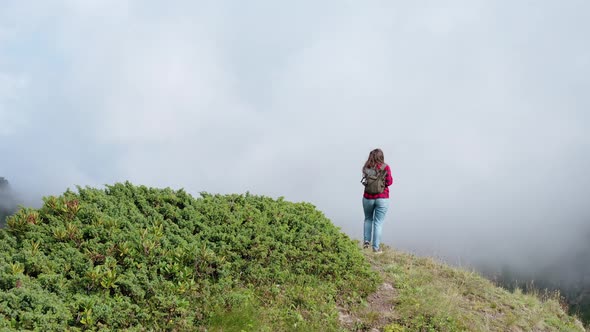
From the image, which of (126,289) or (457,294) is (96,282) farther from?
(457,294)

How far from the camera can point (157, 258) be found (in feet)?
25.1

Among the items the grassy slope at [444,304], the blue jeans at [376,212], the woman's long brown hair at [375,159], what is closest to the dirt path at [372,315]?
the grassy slope at [444,304]

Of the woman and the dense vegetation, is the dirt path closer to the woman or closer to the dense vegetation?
the dense vegetation

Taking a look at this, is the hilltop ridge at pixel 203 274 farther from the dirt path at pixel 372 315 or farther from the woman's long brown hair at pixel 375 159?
the woman's long brown hair at pixel 375 159

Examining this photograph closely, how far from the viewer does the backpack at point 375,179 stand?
41.9ft

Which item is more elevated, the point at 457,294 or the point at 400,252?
the point at 400,252

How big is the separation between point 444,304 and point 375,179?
410 centimetres

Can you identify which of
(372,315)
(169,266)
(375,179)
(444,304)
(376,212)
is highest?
(375,179)

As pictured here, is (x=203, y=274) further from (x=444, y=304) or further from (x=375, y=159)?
(x=375, y=159)

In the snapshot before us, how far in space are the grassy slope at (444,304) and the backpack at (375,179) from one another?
1.64 m

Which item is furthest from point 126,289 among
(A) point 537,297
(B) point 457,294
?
(A) point 537,297

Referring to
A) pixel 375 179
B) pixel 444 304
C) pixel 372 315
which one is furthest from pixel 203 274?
pixel 375 179

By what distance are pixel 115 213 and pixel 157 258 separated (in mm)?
1606

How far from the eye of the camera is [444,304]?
9.48 m
